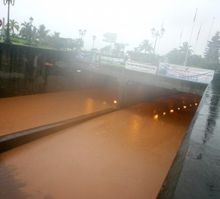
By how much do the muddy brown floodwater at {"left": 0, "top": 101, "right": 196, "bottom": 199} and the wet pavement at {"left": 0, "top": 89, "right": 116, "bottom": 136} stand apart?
3.32 meters

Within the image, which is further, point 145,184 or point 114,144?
point 114,144

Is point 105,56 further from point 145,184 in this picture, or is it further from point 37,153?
point 145,184

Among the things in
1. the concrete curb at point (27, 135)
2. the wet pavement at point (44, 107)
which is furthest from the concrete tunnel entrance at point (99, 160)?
the wet pavement at point (44, 107)

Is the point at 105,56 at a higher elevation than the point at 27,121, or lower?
higher

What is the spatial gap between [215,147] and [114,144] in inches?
569

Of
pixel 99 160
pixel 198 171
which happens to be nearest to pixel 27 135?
pixel 99 160

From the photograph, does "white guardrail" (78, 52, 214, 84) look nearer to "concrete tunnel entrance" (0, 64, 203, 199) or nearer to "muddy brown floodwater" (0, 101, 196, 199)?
"concrete tunnel entrance" (0, 64, 203, 199)

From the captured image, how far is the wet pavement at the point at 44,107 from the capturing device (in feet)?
62.3

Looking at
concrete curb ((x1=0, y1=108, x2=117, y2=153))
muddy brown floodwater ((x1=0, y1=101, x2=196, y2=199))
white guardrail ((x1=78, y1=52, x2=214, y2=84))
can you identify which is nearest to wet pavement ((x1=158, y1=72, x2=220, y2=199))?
muddy brown floodwater ((x1=0, y1=101, x2=196, y2=199))

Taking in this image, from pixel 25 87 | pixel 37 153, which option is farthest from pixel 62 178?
pixel 25 87

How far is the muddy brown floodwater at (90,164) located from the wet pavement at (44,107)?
332 cm

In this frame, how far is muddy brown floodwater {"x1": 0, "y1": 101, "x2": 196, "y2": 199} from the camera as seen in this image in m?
10.6

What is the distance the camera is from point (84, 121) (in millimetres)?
21156

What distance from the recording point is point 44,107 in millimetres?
23781
